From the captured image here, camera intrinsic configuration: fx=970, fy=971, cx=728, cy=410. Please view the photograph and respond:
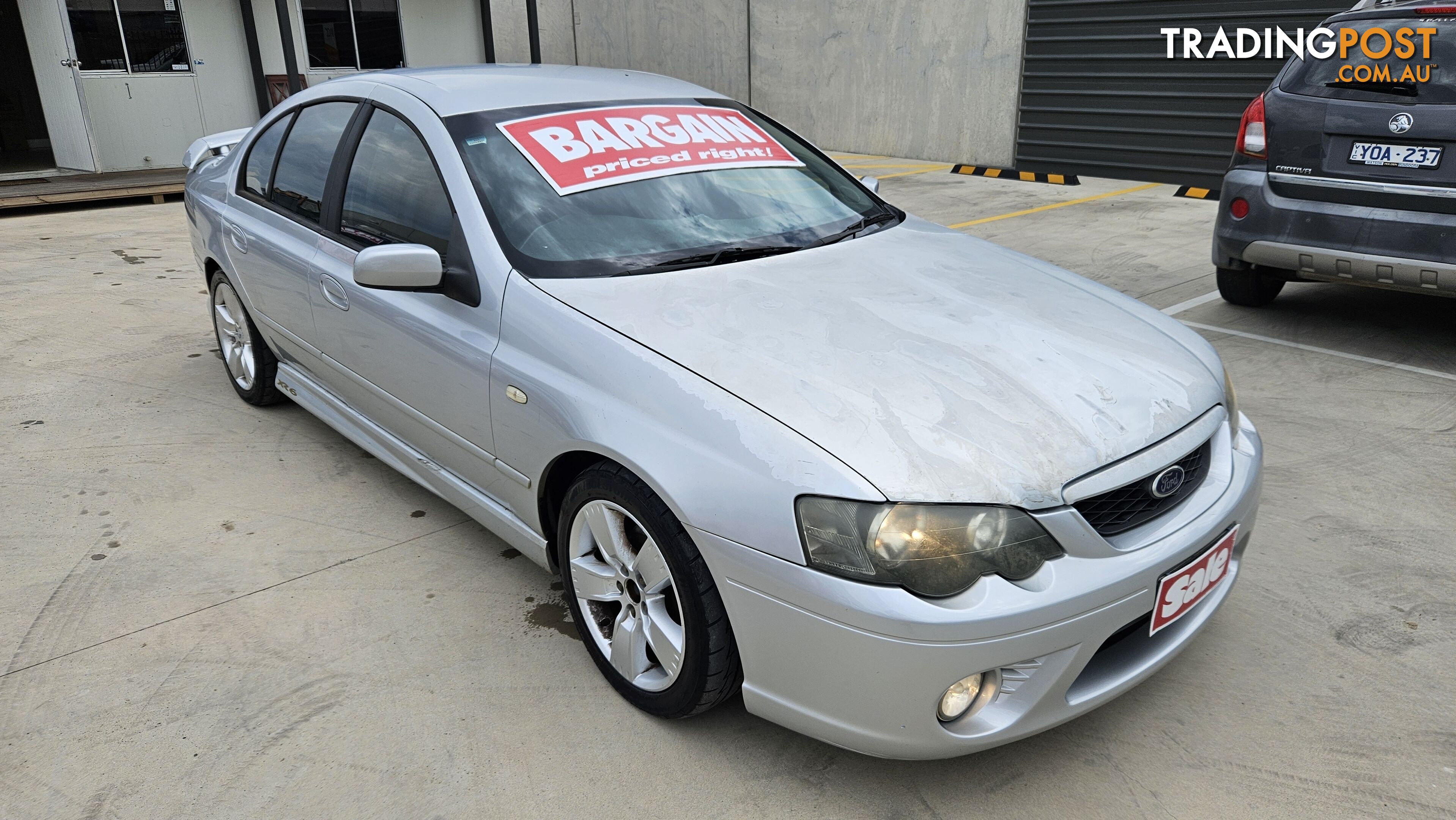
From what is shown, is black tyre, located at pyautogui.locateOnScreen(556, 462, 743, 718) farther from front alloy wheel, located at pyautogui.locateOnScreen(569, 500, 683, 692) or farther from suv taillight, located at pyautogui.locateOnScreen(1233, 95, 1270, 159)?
suv taillight, located at pyautogui.locateOnScreen(1233, 95, 1270, 159)

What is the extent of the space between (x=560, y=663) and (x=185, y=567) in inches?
54.1

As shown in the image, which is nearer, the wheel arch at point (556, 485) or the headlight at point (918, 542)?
the headlight at point (918, 542)

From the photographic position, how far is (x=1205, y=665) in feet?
8.20

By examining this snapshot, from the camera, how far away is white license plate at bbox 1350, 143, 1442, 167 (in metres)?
4.23

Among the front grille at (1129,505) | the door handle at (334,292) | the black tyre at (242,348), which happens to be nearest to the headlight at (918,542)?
the front grille at (1129,505)

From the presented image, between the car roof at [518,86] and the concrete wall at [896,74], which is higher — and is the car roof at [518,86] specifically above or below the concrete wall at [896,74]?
above

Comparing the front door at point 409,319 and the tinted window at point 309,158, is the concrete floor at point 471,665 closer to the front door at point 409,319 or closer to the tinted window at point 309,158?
the front door at point 409,319

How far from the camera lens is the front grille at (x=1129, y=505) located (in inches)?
76.5

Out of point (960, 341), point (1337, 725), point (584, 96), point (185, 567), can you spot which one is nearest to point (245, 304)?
point (185, 567)

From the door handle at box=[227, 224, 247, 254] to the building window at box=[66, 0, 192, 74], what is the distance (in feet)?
29.0

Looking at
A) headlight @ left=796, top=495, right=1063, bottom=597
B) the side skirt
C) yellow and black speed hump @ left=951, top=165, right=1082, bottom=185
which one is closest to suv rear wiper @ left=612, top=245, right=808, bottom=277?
the side skirt

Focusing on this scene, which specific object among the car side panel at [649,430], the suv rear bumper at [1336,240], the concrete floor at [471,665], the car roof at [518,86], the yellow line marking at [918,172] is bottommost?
the yellow line marking at [918,172]

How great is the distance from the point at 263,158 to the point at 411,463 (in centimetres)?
166

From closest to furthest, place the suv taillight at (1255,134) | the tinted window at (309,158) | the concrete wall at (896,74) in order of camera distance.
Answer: the tinted window at (309,158) → the suv taillight at (1255,134) → the concrete wall at (896,74)
